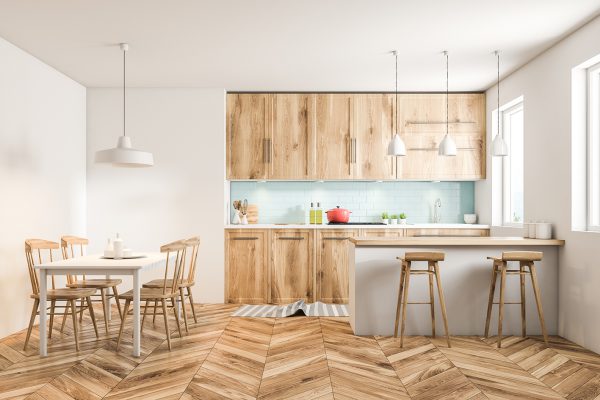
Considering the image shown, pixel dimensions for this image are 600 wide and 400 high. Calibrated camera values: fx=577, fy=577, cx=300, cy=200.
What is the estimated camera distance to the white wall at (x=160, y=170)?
7152 mm

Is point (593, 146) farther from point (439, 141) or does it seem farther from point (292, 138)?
point (292, 138)

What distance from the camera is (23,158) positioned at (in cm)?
551

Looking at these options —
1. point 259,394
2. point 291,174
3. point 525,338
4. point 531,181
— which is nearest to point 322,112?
point 291,174

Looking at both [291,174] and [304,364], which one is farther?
[291,174]

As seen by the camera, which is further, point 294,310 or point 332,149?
point 332,149

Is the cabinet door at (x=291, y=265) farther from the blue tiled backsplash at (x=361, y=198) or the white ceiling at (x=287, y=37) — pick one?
the white ceiling at (x=287, y=37)

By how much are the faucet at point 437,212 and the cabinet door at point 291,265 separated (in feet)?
5.98

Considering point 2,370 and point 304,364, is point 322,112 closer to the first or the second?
point 304,364

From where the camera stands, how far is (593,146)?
491 centimetres

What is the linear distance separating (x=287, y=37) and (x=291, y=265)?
2983mm

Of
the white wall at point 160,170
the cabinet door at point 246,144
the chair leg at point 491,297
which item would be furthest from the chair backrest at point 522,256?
the white wall at point 160,170

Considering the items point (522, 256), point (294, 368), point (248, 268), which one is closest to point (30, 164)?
point (248, 268)

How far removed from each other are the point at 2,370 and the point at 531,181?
16.3ft

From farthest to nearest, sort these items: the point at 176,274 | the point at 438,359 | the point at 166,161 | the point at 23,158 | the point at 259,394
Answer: the point at 166,161
the point at 23,158
the point at 176,274
the point at 438,359
the point at 259,394
